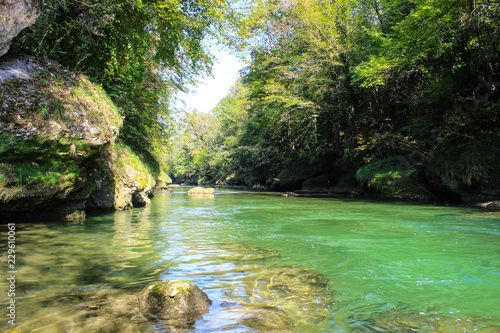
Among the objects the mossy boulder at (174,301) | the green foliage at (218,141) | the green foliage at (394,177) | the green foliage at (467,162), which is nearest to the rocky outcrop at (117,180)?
the mossy boulder at (174,301)

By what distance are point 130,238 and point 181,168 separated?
213ft

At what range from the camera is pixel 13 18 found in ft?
19.7

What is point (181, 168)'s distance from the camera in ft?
229

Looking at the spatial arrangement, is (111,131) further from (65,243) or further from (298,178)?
(298,178)

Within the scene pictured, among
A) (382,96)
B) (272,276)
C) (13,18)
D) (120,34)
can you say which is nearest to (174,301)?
(272,276)

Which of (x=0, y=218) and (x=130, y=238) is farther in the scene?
(x=0, y=218)

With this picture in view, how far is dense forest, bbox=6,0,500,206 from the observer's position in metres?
8.71

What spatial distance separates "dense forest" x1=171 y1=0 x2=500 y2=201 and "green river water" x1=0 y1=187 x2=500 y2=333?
7.11 metres

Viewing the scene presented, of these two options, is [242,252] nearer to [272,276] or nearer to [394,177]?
[272,276]

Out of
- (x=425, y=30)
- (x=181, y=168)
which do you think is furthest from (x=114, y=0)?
(x=181, y=168)

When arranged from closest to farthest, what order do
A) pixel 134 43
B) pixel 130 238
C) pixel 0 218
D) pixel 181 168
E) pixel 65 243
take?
pixel 65 243
pixel 130 238
pixel 0 218
pixel 134 43
pixel 181 168

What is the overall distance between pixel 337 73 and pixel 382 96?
348cm

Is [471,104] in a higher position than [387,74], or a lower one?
lower

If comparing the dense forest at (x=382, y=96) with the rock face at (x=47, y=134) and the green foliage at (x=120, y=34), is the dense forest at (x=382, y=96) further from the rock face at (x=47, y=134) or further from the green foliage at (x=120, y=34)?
Result: the rock face at (x=47, y=134)
